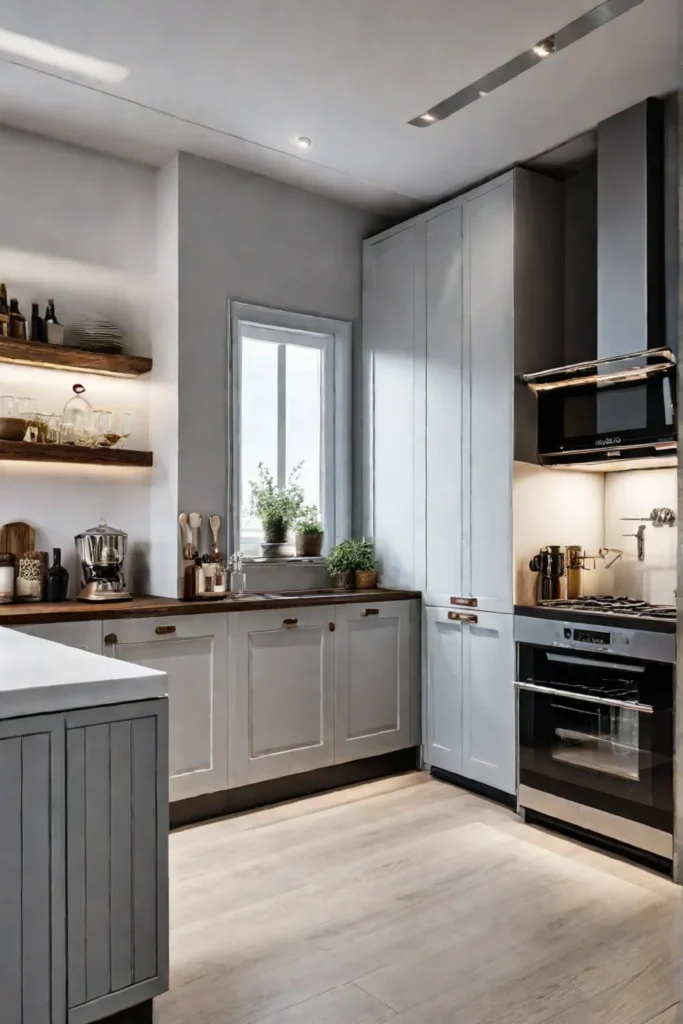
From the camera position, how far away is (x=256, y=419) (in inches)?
157

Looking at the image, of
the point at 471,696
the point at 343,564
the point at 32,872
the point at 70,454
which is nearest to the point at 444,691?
the point at 471,696

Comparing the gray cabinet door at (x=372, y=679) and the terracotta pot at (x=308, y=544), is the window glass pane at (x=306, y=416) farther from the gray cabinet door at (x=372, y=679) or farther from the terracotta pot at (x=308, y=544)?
the gray cabinet door at (x=372, y=679)

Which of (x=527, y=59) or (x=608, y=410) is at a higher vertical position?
(x=527, y=59)

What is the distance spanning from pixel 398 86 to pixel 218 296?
3.97 feet

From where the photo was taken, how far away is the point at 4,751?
158 cm

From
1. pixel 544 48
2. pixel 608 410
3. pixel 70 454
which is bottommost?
pixel 70 454

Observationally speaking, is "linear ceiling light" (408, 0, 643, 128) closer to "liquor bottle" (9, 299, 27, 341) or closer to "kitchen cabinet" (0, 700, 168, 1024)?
"liquor bottle" (9, 299, 27, 341)

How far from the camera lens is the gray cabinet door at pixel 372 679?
367 cm

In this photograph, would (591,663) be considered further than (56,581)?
No

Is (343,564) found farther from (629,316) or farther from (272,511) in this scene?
(629,316)

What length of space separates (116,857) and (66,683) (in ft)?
1.30

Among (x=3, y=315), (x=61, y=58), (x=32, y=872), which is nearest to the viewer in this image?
(x=32, y=872)

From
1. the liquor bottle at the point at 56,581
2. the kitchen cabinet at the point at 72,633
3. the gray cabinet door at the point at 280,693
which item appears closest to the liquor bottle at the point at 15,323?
the liquor bottle at the point at 56,581

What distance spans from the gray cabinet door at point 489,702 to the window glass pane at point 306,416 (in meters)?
1.15
